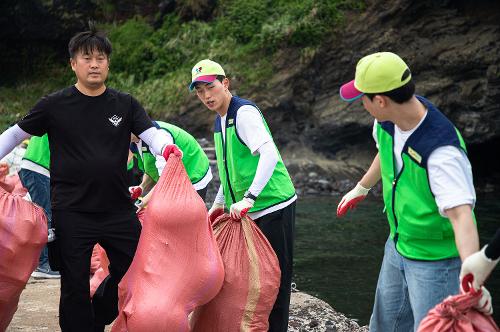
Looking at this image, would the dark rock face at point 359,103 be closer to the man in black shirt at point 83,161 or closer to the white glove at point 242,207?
the white glove at point 242,207

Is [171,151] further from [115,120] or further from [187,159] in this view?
[187,159]

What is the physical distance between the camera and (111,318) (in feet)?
14.7

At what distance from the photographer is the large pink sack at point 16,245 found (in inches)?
166

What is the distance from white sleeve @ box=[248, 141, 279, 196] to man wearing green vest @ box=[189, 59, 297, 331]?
54 millimetres

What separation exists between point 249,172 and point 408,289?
1.39 meters

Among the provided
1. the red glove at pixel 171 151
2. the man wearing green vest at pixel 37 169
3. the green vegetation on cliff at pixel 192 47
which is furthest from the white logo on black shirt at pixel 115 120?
the green vegetation on cliff at pixel 192 47

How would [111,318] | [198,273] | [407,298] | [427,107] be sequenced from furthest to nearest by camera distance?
[111,318] < [198,273] < [407,298] < [427,107]

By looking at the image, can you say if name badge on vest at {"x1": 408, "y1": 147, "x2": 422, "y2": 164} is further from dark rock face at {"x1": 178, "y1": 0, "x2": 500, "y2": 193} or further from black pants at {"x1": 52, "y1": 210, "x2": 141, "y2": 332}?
dark rock face at {"x1": 178, "y1": 0, "x2": 500, "y2": 193}

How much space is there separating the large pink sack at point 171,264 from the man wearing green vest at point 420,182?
1.10 metres

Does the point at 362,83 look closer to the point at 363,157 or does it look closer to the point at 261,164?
the point at 261,164

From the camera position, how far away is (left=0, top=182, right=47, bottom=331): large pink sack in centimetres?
422

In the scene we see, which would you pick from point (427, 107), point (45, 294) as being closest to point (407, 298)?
point (427, 107)

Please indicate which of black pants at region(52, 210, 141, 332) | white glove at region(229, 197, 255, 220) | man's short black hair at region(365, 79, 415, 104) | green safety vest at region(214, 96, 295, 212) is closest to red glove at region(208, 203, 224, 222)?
green safety vest at region(214, 96, 295, 212)

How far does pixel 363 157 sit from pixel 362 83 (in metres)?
12.7
